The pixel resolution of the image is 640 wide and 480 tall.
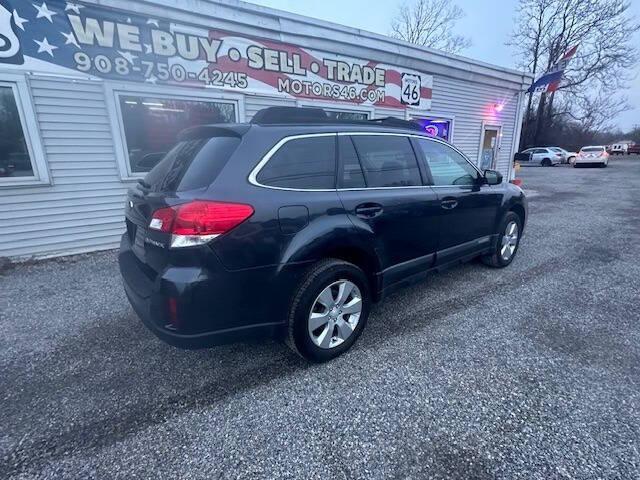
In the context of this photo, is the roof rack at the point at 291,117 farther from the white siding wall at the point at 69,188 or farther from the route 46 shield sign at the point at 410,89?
the route 46 shield sign at the point at 410,89

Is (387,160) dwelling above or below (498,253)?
above

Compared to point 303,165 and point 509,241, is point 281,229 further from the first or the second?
point 509,241

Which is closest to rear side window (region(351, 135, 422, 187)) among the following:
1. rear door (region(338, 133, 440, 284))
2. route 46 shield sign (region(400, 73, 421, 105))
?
rear door (region(338, 133, 440, 284))

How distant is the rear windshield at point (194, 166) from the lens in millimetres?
2019

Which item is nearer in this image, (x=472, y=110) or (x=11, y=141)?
(x=11, y=141)

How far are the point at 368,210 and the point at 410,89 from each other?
23.8ft

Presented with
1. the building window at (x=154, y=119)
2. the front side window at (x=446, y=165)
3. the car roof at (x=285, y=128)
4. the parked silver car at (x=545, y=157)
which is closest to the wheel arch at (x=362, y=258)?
the car roof at (x=285, y=128)

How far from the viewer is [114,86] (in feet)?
16.4

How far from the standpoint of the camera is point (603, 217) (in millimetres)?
8016

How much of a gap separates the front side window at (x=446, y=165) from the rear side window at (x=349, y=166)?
95cm

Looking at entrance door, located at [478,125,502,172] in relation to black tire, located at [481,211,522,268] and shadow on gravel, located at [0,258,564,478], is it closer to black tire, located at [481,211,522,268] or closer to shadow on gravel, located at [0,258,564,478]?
black tire, located at [481,211,522,268]

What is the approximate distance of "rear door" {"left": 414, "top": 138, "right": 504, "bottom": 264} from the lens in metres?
3.24

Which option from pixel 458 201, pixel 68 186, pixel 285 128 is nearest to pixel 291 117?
pixel 285 128

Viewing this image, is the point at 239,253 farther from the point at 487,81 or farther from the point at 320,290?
the point at 487,81
